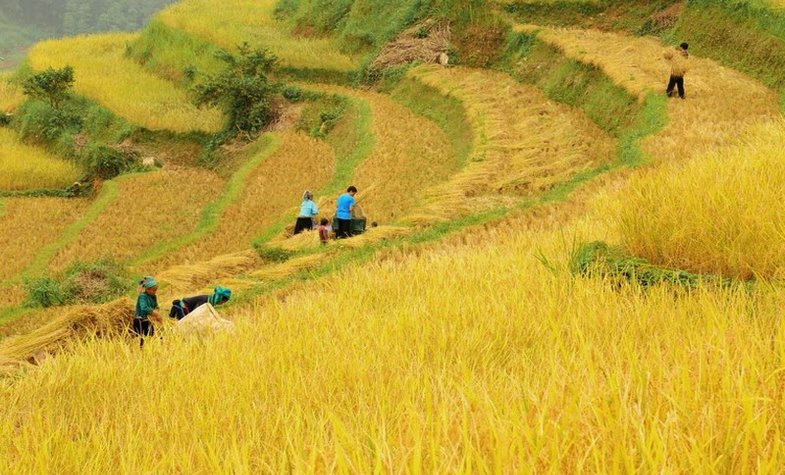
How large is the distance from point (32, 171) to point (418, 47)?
12.6 metres

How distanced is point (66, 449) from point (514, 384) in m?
1.53

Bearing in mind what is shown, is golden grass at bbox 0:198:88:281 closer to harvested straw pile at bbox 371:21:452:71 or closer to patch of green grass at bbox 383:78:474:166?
patch of green grass at bbox 383:78:474:166

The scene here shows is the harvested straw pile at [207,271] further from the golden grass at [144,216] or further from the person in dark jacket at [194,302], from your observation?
the golden grass at [144,216]

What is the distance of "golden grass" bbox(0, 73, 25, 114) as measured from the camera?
25625mm

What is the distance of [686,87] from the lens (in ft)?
44.6

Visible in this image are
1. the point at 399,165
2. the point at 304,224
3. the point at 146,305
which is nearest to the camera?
the point at 146,305

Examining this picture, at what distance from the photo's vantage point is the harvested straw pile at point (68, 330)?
239 inches

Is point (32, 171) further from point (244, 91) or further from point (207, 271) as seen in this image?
point (207, 271)

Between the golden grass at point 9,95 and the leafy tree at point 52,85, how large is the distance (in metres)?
3.20

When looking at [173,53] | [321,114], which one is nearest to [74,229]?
[321,114]

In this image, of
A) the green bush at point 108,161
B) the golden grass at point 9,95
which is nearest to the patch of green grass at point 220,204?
the green bush at point 108,161

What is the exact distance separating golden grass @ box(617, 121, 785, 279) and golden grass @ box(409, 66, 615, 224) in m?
5.65

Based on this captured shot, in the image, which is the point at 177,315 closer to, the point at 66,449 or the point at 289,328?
the point at 289,328

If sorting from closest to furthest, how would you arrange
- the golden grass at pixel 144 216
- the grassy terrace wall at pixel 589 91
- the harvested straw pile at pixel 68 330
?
the harvested straw pile at pixel 68 330, the grassy terrace wall at pixel 589 91, the golden grass at pixel 144 216
